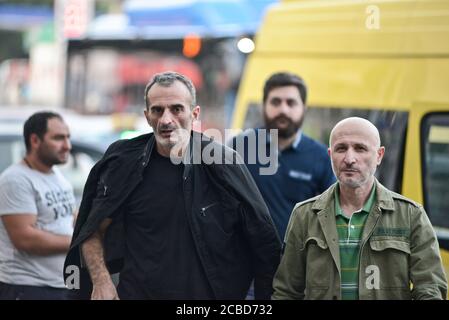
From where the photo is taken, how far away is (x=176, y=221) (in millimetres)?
4488

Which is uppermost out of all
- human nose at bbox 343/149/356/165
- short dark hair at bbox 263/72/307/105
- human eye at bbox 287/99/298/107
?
short dark hair at bbox 263/72/307/105

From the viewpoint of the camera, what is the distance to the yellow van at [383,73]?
20.5 ft

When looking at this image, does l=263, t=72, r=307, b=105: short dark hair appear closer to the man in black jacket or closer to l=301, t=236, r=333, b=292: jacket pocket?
the man in black jacket

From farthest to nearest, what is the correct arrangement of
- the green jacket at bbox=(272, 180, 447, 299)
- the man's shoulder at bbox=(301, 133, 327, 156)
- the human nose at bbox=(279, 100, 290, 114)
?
the human nose at bbox=(279, 100, 290, 114) < the man's shoulder at bbox=(301, 133, 327, 156) < the green jacket at bbox=(272, 180, 447, 299)

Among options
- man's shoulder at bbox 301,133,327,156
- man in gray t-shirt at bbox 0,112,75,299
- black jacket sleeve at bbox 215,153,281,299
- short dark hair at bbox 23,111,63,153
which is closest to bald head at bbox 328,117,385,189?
black jacket sleeve at bbox 215,153,281,299

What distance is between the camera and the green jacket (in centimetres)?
393

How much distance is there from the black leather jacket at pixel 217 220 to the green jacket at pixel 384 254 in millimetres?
475

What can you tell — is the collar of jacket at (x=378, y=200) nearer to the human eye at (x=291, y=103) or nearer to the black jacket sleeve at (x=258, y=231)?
the black jacket sleeve at (x=258, y=231)

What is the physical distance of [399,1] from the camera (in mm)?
6828

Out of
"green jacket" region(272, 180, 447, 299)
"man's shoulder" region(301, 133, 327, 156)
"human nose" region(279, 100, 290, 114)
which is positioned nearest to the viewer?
"green jacket" region(272, 180, 447, 299)

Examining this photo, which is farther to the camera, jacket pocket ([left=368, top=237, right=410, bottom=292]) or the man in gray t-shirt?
Result: the man in gray t-shirt

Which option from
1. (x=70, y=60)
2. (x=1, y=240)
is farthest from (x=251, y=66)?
(x=70, y=60)

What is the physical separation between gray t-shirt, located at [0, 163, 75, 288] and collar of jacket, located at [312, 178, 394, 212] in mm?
2192
